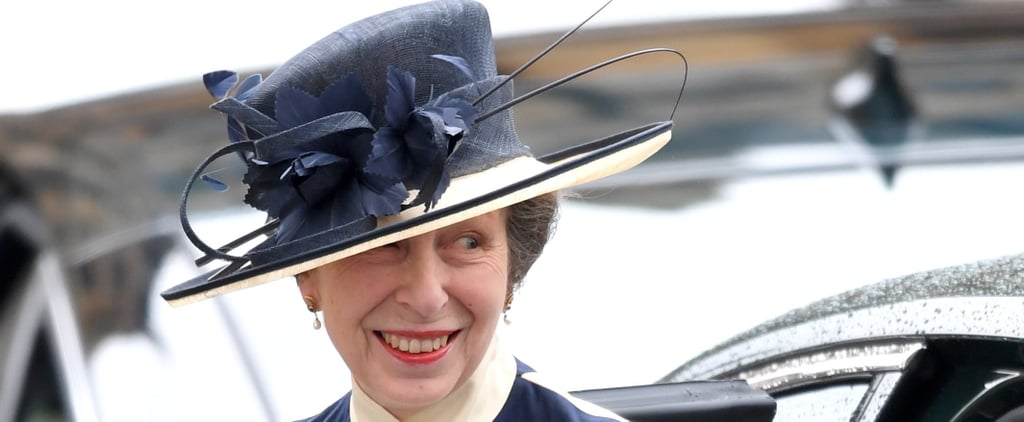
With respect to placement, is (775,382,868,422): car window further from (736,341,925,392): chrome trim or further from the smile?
the smile

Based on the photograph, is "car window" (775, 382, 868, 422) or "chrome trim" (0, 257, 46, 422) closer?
"car window" (775, 382, 868, 422)

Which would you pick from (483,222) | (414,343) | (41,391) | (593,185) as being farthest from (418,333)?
(41,391)

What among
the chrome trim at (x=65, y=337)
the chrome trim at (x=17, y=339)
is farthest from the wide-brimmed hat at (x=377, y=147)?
the chrome trim at (x=17, y=339)

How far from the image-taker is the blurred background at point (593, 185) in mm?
2824

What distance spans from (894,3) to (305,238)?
Answer: 13.0 ft

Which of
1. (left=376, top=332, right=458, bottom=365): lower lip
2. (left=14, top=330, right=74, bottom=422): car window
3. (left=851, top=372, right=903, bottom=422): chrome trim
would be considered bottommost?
(left=851, top=372, right=903, bottom=422): chrome trim

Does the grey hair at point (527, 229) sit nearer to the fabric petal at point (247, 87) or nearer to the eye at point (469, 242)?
the eye at point (469, 242)

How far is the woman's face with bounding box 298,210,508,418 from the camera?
151 cm

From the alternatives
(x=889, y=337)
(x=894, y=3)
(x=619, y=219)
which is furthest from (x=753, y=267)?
(x=894, y=3)

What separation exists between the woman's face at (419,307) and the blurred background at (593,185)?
554 millimetres

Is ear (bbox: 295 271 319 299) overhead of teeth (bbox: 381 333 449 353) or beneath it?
overhead

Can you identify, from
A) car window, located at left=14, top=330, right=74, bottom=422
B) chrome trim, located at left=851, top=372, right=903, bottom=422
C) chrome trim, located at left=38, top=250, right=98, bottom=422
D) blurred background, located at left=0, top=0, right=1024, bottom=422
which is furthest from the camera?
car window, located at left=14, top=330, right=74, bottom=422

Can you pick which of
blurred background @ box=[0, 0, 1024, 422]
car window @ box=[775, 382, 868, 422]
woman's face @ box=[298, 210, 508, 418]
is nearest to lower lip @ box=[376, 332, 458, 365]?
woman's face @ box=[298, 210, 508, 418]

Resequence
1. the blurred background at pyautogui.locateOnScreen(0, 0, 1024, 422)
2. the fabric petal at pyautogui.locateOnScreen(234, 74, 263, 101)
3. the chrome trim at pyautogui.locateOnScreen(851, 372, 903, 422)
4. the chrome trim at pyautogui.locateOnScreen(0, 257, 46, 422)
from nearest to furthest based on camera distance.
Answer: the fabric petal at pyautogui.locateOnScreen(234, 74, 263, 101), the chrome trim at pyautogui.locateOnScreen(851, 372, 903, 422), the blurred background at pyautogui.locateOnScreen(0, 0, 1024, 422), the chrome trim at pyautogui.locateOnScreen(0, 257, 46, 422)
